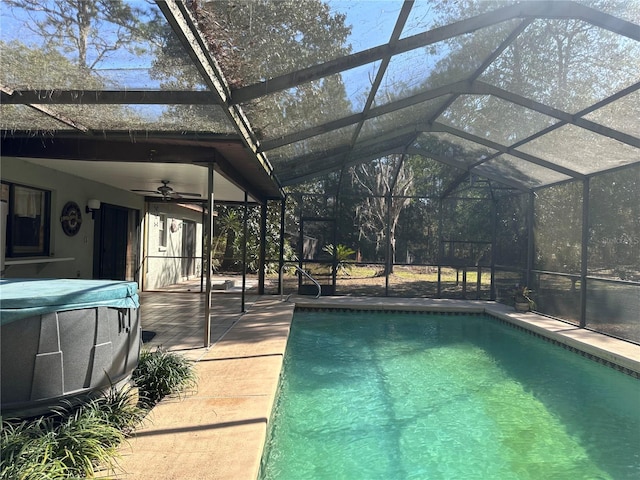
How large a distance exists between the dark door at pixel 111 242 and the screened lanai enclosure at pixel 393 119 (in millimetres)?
2973

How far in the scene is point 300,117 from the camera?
455 cm

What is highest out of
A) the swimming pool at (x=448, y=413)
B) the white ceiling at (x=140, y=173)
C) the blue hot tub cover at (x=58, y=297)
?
the white ceiling at (x=140, y=173)

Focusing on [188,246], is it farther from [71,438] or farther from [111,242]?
[71,438]

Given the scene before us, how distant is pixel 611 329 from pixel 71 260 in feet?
28.4

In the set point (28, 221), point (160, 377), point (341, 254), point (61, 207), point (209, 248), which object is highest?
point (61, 207)

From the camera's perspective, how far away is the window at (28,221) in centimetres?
520

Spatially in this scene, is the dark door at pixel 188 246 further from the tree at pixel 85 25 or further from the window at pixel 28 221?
the tree at pixel 85 25

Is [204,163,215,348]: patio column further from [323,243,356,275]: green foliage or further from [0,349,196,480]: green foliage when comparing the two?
[323,243,356,275]: green foliage

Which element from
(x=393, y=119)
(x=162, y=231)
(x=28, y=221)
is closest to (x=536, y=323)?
(x=393, y=119)

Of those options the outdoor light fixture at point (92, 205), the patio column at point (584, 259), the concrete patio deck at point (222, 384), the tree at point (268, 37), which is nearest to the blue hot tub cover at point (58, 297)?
the concrete patio deck at point (222, 384)

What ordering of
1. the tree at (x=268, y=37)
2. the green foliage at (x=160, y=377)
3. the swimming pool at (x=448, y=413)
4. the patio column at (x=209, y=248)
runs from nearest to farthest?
the tree at (x=268, y=37) → the swimming pool at (x=448, y=413) → the green foliage at (x=160, y=377) → the patio column at (x=209, y=248)

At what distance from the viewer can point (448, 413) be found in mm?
3779

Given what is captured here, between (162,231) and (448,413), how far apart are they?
9.17 metres

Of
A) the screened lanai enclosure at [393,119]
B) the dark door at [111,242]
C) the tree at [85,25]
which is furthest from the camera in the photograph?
the dark door at [111,242]
